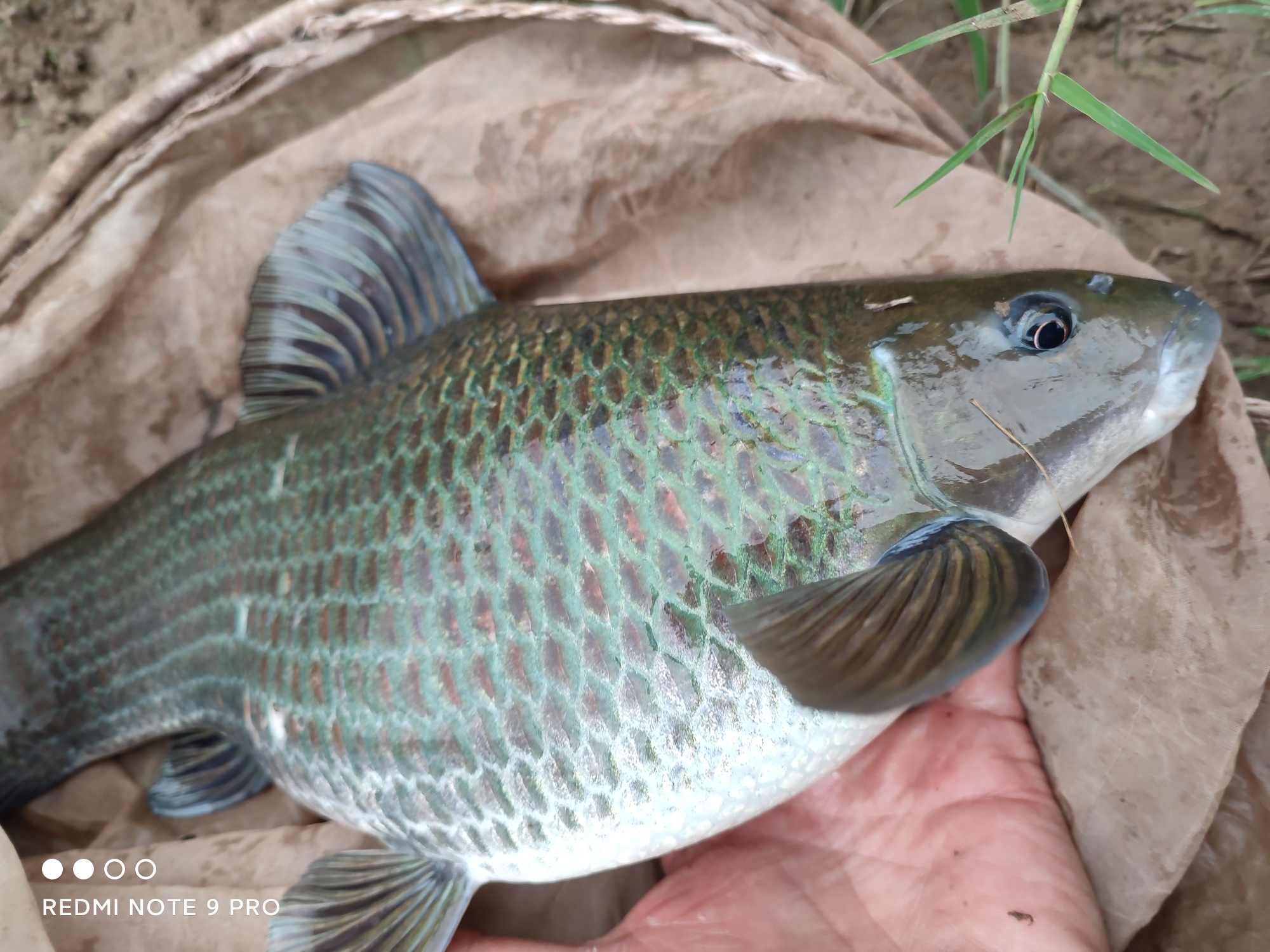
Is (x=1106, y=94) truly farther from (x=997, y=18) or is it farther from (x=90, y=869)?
(x=90, y=869)

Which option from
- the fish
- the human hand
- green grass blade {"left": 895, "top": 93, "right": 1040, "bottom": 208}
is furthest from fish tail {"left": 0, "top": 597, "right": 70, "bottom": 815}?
green grass blade {"left": 895, "top": 93, "right": 1040, "bottom": 208}

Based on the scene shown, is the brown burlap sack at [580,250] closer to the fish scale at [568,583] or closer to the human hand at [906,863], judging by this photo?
the human hand at [906,863]

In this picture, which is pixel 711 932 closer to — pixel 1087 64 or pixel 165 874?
pixel 165 874

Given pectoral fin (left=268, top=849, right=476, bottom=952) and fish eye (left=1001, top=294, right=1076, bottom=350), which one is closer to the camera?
fish eye (left=1001, top=294, right=1076, bottom=350)

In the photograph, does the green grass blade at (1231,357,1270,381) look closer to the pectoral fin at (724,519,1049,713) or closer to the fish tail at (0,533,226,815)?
the pectoral fin at (724,519,1049,713)

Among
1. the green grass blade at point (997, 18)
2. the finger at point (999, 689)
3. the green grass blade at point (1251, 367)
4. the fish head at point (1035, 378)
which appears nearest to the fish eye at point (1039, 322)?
the fish head at point (1035, 378)

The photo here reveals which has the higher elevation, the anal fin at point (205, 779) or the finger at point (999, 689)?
the anal fin at point (205, 779)

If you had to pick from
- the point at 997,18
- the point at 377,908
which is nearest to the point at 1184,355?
the point at 997,18
